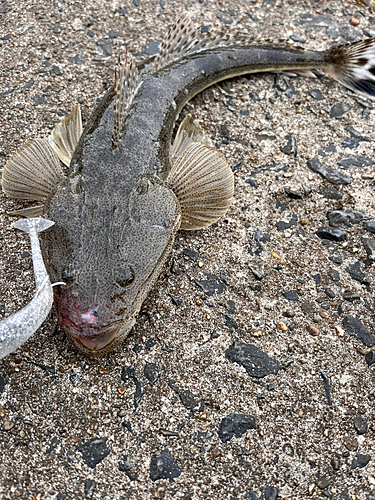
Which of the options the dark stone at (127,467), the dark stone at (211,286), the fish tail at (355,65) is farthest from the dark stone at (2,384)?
the fish tail at (355,65)

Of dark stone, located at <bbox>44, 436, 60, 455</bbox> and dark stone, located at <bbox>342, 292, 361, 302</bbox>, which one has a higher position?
dark stone, located at <bbox>342, 292, 361, 302</bbox>

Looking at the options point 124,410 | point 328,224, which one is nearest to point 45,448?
point 124,410

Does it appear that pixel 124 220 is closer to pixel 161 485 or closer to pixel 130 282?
pixel 130 282

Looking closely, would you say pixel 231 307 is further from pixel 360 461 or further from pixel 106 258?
pixel 360 461

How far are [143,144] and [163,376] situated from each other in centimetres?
166

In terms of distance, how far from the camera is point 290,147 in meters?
4.58

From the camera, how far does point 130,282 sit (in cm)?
305

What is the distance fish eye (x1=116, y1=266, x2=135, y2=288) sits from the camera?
2998mm

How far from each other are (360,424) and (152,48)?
4.12 meters

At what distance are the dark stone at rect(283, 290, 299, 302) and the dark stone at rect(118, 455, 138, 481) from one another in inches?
61.4

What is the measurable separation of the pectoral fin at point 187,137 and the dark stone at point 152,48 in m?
1.20

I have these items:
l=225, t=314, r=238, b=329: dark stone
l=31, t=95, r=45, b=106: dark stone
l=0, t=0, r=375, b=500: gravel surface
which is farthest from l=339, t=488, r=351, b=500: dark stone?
l=31, t=95, r=45, b=106: dark stone

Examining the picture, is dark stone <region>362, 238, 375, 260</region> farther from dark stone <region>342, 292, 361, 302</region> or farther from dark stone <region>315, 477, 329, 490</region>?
dark stone <region>315, 477, 329, 490</region>

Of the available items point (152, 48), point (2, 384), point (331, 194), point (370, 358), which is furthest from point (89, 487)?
point (152, 48)
